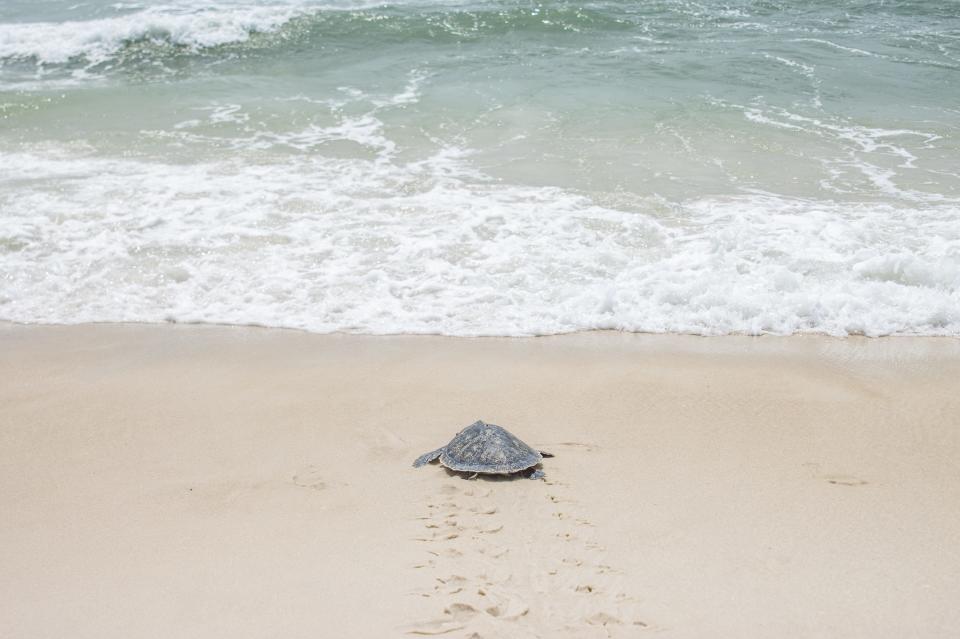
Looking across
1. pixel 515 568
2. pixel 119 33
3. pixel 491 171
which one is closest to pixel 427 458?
pixel 515 568

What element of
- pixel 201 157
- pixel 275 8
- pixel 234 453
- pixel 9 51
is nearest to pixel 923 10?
Answer: pixel 275 8

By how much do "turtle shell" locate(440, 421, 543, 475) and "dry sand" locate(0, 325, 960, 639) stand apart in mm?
105

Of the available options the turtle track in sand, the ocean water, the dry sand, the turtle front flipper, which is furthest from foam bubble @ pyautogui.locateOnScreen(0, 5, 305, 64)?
the turtle track in sand

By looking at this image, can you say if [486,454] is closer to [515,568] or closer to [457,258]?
[515,568]

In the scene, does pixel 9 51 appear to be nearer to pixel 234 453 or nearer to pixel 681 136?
pixel 681 136

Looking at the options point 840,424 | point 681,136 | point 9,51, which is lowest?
point 840,424

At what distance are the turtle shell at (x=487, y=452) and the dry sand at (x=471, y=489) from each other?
11 cm

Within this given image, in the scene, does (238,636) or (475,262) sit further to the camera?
(475,262)

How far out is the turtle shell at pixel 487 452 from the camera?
4168mm

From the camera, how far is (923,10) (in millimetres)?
16531

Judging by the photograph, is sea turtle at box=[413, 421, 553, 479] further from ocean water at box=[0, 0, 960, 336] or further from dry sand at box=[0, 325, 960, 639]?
ocean water at box=[0, 0, 960, 336]

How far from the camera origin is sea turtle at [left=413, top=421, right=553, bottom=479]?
4.17 m

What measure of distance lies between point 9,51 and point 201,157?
8.74 meters

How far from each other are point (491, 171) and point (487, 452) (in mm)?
5683
